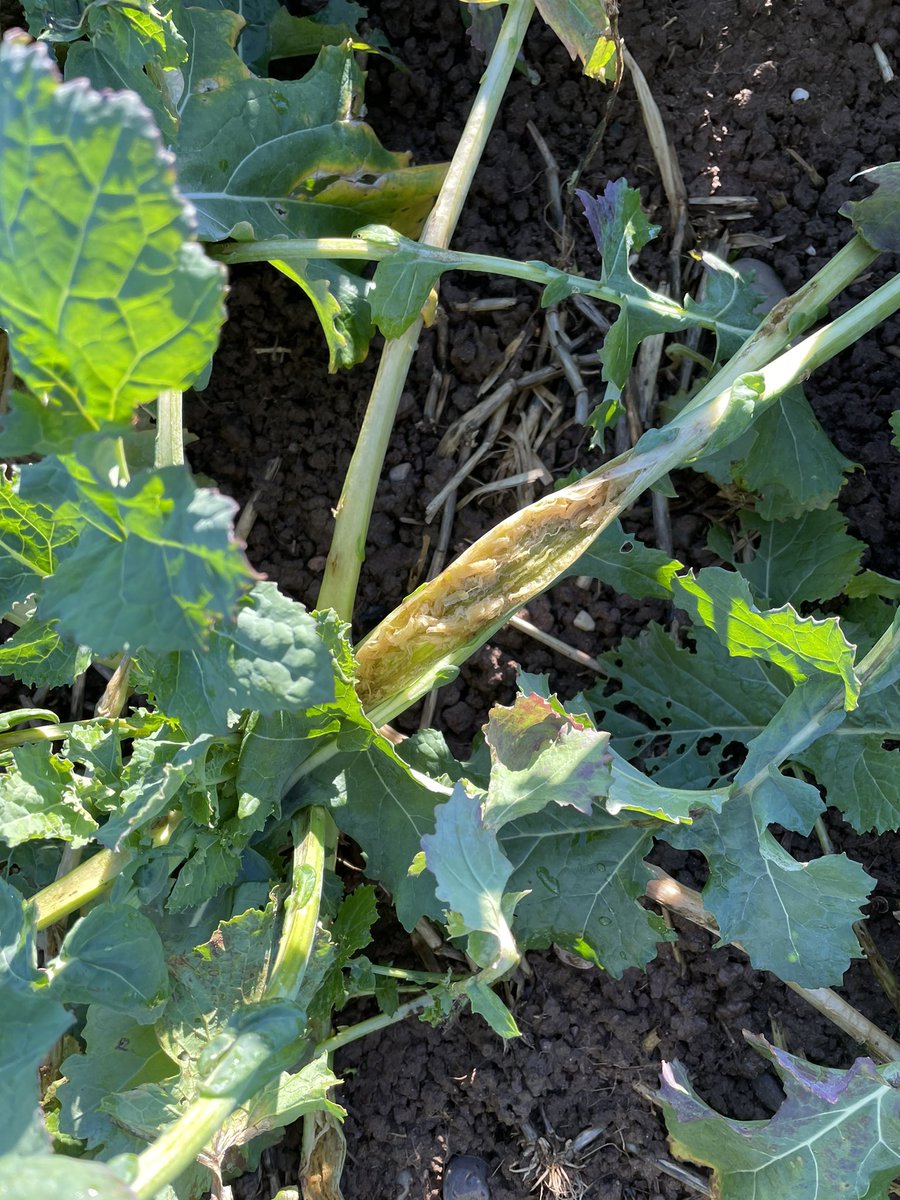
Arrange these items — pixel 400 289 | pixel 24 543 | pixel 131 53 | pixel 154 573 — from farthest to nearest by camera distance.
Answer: pixel 400 289
pixel 131 53
pixel 24 543
pixel 154 573

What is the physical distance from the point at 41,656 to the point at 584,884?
1.21m

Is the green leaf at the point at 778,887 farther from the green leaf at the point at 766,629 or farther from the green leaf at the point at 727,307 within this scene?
the green leaf at the point at 727,307

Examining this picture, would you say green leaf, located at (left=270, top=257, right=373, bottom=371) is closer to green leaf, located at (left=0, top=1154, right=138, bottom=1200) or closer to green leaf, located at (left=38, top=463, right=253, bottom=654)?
green leaf, located at (left=38, top=463, right=253, bottom=654)

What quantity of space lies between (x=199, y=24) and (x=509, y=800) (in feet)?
5.77

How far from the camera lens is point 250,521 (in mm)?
2566

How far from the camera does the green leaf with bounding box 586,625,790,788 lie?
2.33 m

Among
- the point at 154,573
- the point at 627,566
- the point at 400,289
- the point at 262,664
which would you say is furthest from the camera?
the point at 627,566

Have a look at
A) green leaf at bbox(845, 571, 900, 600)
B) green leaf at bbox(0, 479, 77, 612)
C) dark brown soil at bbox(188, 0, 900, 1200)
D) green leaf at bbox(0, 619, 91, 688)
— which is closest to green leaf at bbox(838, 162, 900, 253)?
dark brown soil at bbox(188, 0, 900, 1200)

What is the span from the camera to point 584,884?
84.7 inches

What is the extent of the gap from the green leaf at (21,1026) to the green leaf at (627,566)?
131cm

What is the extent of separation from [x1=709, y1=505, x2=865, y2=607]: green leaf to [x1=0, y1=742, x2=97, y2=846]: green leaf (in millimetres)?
1540

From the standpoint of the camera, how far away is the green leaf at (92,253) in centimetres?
124

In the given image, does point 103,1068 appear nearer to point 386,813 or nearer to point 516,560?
point 386,813

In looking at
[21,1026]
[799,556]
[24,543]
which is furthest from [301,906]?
[799,556]
